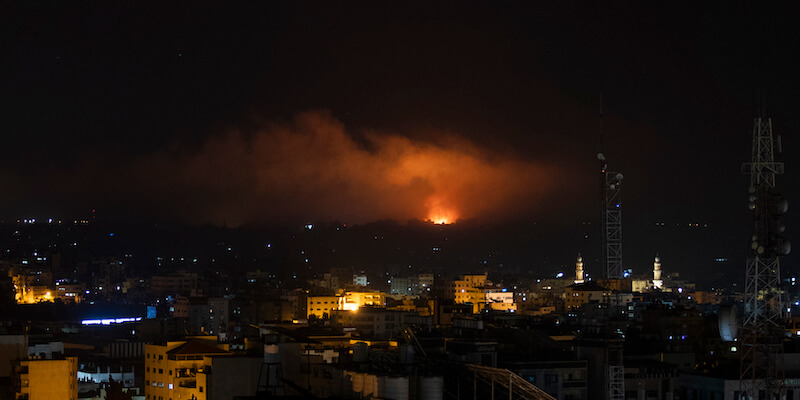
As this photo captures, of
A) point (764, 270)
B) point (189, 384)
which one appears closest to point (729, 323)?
point (764, 270)

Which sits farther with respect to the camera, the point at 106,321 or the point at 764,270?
the point at 106,321

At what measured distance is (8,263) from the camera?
8862 cm

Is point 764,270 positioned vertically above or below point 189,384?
above

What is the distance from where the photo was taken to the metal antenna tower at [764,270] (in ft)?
77.3

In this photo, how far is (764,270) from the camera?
24.3m

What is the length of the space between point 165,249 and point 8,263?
98.9 ft

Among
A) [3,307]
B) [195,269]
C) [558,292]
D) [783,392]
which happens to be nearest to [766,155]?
[783,392]

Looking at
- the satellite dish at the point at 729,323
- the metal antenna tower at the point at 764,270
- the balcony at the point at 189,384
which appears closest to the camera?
the metal antenna tower at the point at 764,270

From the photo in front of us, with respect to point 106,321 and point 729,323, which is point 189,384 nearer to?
point 729,323

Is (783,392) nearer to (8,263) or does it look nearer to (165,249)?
(8,263)

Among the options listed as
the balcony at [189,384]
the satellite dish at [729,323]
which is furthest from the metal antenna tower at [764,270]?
the balcony at [189,384]

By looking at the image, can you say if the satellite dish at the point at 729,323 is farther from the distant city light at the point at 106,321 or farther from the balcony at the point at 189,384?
the distant city light at the point at 106,321

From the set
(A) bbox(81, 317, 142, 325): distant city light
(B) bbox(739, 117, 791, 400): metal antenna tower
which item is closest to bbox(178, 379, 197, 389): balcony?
(B) bbox(739, 117, 791, 400): metal antenna tower

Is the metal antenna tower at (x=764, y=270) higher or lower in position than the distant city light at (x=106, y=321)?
higher
